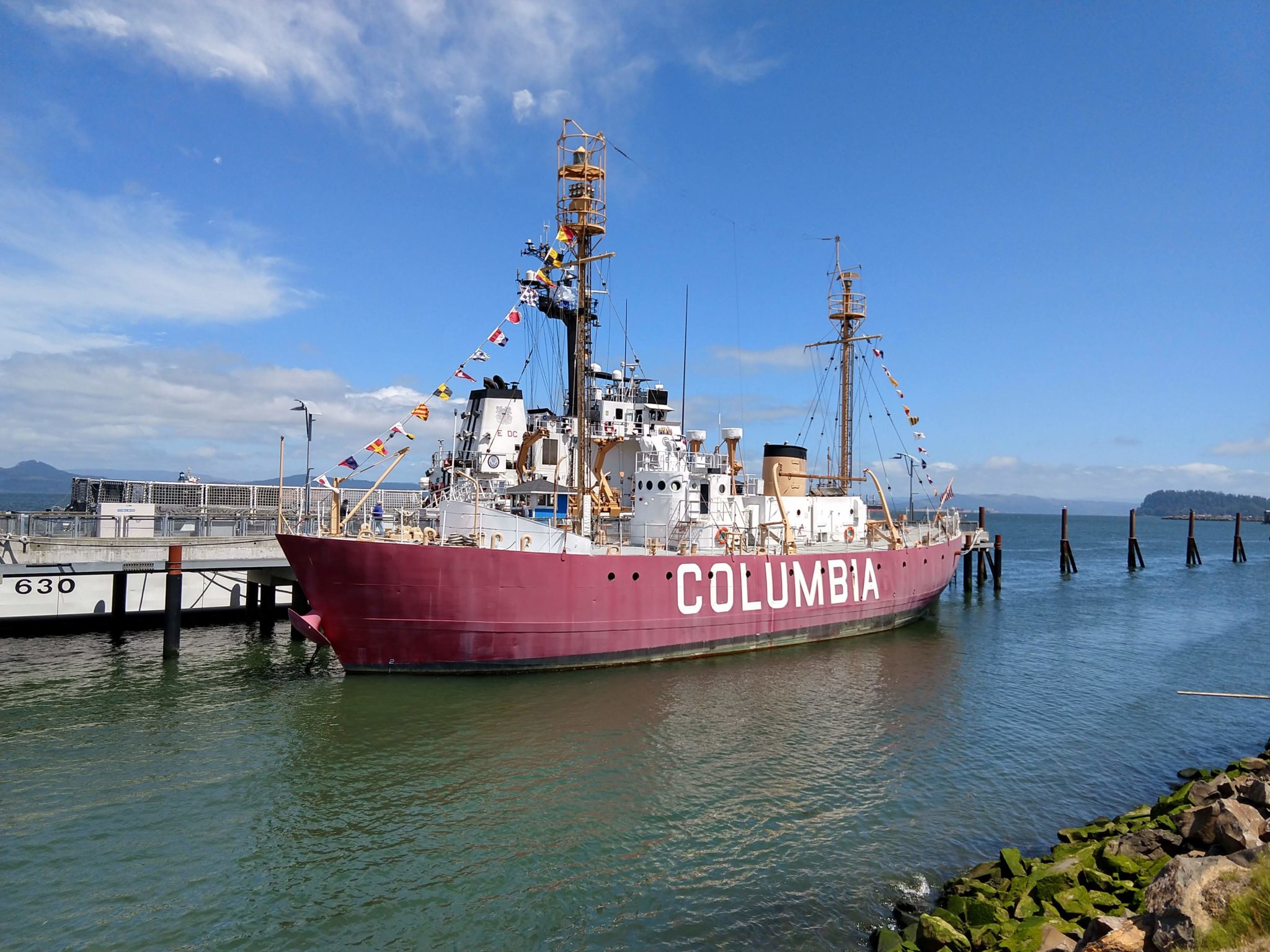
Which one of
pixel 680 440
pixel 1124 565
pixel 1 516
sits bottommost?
pixel 1124 565

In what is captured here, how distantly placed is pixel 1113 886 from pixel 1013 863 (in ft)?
3.66

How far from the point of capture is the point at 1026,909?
834 cm

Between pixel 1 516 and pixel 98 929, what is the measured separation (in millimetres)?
20602

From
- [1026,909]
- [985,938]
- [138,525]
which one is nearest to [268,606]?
[138,525]

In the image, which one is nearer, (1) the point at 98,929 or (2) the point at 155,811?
(1) the point at 98,929

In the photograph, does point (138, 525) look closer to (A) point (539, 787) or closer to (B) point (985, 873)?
(A) point (539, 787)

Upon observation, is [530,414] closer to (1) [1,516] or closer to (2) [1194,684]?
(1) [1,516]

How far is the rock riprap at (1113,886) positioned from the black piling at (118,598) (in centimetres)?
2492

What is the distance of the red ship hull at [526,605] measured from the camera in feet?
56.4

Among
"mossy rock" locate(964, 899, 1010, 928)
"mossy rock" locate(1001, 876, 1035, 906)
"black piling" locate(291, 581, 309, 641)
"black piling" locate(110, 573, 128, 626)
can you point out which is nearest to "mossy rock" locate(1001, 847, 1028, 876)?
"mossy rock" locate(1001, 876, 1035, 906)

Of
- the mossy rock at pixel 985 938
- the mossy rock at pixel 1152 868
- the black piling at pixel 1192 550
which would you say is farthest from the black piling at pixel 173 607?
the black piling at pixel 1192 550

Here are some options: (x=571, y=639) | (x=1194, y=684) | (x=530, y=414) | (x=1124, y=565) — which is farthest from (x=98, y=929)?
(x=1124, y=565)

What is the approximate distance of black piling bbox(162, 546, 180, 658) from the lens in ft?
66.2

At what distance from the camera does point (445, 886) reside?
9336 mm
